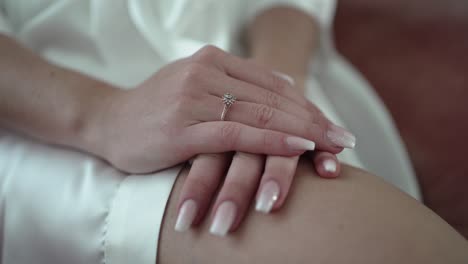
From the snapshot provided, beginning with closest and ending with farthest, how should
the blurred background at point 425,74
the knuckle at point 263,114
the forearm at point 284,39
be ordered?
the knuckle at point 263,114
the forearm at point 284,39
the blurred background at point 425,74

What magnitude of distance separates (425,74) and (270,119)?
39.0 inches

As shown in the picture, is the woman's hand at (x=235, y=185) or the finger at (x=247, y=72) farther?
the finger at (x=247, y=72)

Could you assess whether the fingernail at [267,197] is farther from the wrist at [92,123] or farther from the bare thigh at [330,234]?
the wrist at [92,123]

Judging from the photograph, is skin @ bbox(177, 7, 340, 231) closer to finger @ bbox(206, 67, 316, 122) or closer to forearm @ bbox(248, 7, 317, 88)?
finger @ bbox(206, 67, 316, 122)

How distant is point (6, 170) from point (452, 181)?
3.57 ft

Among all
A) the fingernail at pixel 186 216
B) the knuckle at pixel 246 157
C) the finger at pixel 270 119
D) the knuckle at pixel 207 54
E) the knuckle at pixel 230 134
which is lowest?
the fingernail at pixel 186 216

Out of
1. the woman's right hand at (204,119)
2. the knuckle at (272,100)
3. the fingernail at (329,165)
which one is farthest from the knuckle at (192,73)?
the fingernail at (329,165)

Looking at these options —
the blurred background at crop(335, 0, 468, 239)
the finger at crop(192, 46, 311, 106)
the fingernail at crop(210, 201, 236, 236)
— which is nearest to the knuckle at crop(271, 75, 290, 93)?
the finger at crop(192, 46, 311, 106)

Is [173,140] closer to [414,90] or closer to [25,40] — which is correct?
[25,40]

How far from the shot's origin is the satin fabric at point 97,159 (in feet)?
2.00

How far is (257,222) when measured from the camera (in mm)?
537

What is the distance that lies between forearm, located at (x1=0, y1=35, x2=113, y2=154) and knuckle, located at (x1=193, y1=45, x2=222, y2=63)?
0.51ft

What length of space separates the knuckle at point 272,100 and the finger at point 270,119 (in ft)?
0.07

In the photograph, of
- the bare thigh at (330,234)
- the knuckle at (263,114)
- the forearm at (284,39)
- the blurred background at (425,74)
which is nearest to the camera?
the bare thigh at (330,234)
